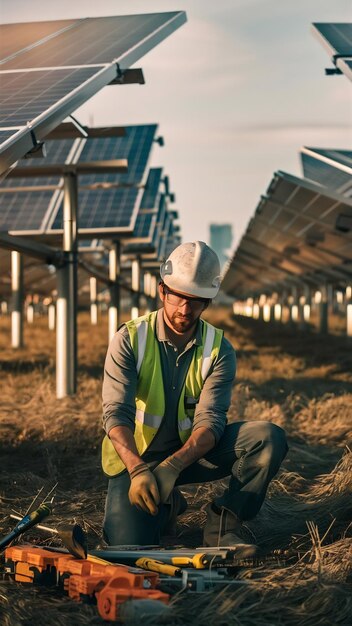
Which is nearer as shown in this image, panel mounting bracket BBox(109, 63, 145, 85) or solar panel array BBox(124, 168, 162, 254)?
panel mounting bracket BBox(109, 63, 145, 85)

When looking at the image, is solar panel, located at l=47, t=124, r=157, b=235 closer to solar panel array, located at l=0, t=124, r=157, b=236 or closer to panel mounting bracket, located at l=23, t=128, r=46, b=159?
solar panel array, located at l=0, t=124, r=157, b=236

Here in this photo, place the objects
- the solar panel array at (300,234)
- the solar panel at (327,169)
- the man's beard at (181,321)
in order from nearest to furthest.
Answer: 1. the man's beard at (181,321)
2. the solar panel at (327,169)
3. the solar panel array at (300,234)

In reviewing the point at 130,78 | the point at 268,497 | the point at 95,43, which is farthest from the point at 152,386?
the point at 95,43

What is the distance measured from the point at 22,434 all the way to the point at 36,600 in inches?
172

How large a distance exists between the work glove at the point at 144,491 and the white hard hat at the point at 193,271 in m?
1.00

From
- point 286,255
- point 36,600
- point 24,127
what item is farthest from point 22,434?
point 286,255

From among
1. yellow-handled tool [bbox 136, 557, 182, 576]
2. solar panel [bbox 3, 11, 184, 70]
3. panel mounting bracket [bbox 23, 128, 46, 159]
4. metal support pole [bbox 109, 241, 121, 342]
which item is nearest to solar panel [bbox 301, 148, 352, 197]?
metal support pole [bbox 109, 241, 121, 342]

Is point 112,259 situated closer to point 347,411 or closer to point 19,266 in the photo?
point 19,266

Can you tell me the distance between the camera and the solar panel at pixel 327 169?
59.2ft

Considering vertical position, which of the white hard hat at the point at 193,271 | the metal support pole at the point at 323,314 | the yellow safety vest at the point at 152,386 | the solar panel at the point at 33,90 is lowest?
the metal support pole at the point at 323,314

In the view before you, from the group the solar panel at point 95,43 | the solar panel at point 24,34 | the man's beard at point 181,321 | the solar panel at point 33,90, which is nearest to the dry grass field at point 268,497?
the man's beard at point 181,321

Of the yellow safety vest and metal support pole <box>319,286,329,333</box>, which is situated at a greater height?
the yellow safety vest

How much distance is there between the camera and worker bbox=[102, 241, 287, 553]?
198 inches

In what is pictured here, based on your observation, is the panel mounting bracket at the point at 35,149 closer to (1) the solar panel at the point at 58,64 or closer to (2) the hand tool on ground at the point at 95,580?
(1) the solar panel at the point at 58,64
